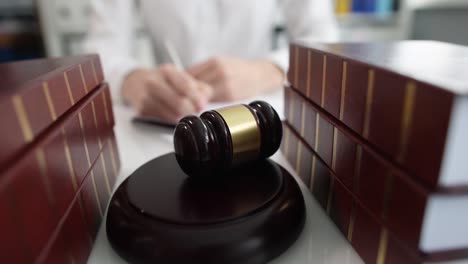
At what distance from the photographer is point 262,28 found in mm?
851

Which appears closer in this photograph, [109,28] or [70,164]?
[70,164]

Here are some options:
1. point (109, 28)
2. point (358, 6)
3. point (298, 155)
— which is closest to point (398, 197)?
point (298, 155)

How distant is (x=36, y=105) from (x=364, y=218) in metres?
0.17

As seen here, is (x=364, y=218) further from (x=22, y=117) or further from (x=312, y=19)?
(x=312, y=19)

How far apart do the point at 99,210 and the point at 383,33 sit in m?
1.37

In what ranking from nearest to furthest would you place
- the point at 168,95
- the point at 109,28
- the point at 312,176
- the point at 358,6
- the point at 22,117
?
1. the point at 22,117
2. the point at 312,176
3. the point at 168,95
4. the point at 109,28
5. the point at 358,6

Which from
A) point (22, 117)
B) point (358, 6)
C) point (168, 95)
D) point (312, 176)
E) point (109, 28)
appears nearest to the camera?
point (22, 117)

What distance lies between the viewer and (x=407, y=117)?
15cm

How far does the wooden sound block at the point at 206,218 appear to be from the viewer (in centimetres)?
18

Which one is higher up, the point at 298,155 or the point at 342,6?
the point at 342,6

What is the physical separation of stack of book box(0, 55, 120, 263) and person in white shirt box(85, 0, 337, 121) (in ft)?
0.71

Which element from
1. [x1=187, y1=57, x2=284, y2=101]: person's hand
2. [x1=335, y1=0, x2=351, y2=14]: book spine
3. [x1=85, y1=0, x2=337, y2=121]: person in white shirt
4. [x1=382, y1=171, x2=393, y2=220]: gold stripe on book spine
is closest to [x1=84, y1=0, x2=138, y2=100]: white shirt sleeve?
[x1=85, y1=0, x2=337, y2=121]: person in white shirt

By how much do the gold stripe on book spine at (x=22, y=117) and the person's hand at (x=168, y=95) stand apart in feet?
0.95

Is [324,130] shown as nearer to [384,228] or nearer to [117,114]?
[384,228]
